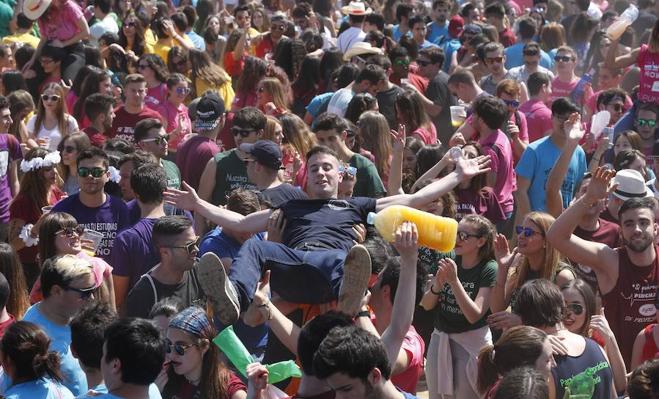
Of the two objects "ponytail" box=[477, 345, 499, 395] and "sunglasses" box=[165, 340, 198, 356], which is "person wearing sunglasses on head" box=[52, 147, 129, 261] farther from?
"ponytail" box=[477, 345, 499, 395]

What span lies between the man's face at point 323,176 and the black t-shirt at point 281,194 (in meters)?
0.48

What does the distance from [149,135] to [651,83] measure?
477 cm

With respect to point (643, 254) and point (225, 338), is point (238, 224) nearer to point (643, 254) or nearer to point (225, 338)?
point (225, 338)

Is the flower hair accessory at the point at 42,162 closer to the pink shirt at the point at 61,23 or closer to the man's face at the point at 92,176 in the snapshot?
the man's face at the point at 92,176

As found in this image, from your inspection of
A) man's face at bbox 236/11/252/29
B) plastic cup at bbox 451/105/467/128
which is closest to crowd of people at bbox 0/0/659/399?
plastic cup at bbox 451/105/467/128

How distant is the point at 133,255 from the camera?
23.9ft

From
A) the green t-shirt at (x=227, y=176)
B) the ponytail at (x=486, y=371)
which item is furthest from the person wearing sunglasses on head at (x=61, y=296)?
the green t-shirt at (x=227, y=176)

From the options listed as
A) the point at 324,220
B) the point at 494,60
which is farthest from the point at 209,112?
the point at 494,60

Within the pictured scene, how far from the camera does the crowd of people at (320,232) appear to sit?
17.3ft

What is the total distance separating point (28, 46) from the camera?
13688mm

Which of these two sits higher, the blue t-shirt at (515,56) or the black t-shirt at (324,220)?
the black t-shirt at (324,220)

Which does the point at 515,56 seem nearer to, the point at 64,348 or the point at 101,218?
the point at 101,218

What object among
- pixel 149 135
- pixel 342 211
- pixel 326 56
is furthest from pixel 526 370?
pixel 326 56

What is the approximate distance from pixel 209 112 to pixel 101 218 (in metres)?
1.98
